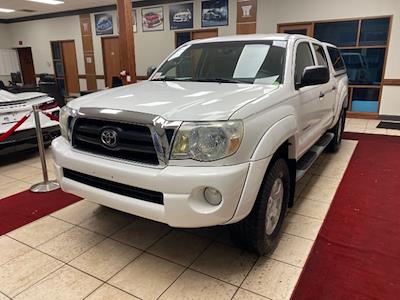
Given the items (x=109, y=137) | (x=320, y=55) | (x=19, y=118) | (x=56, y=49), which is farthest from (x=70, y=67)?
(x=109, y=137)

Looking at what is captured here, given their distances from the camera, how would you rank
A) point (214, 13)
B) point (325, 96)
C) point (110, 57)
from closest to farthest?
point (325, 96) < point (214, 13) < point (110, 57)

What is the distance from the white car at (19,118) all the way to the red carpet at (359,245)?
379 centimetres

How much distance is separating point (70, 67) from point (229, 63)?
1127 centimetres

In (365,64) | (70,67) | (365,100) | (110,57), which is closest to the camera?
(365,64)

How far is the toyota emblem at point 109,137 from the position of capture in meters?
1.90

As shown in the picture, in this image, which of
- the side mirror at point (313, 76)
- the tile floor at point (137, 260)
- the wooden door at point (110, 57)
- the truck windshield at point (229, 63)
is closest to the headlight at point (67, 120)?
the tile floor at point (137, 260)

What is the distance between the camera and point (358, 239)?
2.43 metres

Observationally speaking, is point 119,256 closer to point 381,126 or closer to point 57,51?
point 381,126

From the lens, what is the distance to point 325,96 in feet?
11.2

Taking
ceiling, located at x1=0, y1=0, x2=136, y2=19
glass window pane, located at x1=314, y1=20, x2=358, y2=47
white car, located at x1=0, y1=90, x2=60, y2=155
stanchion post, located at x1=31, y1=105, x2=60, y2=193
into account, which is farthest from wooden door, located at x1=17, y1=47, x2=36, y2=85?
stanchion post, located at x1=31, y1=105, x2=60, y2=193

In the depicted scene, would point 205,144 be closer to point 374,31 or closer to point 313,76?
point 313,76

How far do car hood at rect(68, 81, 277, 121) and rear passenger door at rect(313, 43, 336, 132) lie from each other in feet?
4.18

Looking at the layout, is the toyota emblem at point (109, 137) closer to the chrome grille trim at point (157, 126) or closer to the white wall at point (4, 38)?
the chrome grille trim at point (157, 126)

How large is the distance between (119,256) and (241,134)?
4.18ft
